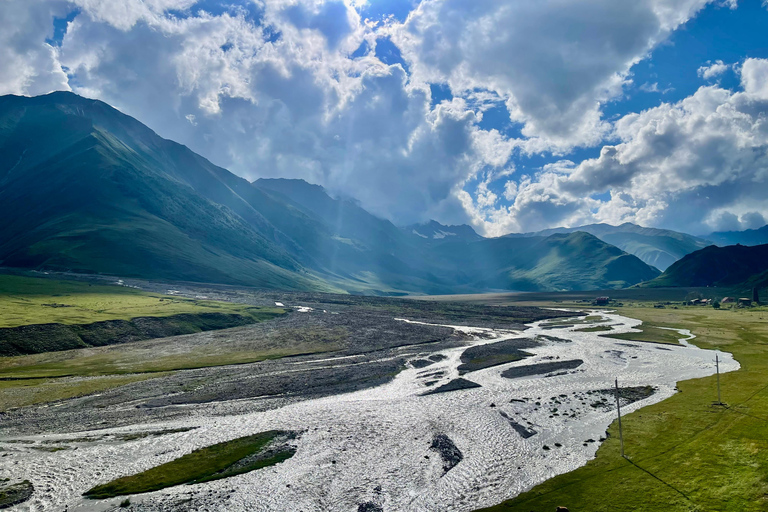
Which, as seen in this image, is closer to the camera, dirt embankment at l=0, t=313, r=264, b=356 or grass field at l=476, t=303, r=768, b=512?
grass field at l=476, t=303, r=768, b=512

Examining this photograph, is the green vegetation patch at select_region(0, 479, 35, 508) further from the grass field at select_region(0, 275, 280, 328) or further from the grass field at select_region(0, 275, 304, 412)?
the grass field at select_region(0, 275, 280, 328)

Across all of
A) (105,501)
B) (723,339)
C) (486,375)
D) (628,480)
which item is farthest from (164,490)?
(723,339)

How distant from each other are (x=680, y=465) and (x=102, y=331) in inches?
4818

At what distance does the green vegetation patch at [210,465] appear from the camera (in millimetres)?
32875

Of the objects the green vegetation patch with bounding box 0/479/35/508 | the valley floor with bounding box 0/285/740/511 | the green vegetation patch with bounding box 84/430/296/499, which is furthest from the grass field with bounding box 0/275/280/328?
the green vegetation patch with bounding box 84/430/296/499

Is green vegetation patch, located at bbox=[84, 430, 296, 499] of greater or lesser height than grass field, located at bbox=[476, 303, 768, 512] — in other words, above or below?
below

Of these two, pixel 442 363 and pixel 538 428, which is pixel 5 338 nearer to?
pixel 442 363

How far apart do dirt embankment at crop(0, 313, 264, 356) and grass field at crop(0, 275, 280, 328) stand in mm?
3352

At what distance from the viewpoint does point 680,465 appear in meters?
32.4

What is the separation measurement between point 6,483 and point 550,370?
75.3 meters

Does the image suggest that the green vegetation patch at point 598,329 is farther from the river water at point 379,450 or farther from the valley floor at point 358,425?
the river water at point 379,450

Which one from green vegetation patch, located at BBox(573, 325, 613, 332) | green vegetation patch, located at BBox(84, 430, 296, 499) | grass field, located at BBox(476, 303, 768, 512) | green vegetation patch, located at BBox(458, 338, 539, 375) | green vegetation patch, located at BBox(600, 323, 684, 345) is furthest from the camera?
green vegetation patch, located at BBox(573, 325, 613, 332)

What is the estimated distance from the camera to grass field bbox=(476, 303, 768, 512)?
27.5m

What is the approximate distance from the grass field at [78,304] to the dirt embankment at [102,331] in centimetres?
335
